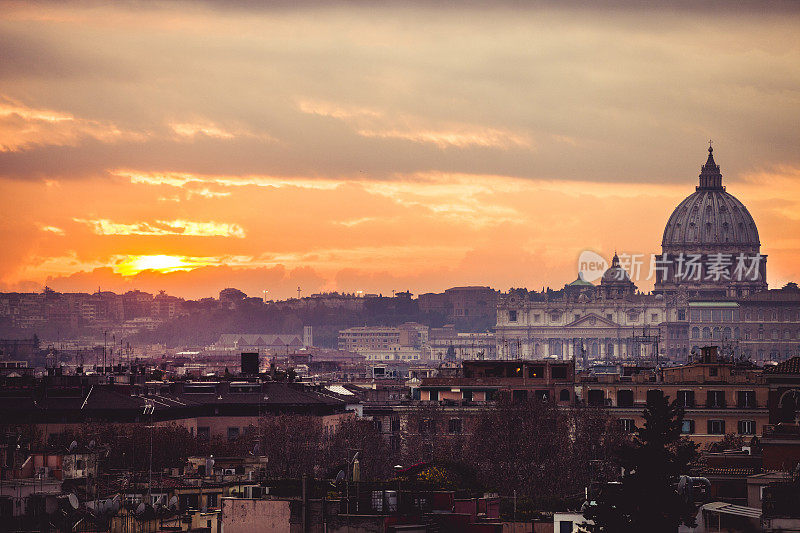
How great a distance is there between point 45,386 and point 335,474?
4287 centimetres

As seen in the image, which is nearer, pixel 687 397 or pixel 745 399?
pixel 745 399

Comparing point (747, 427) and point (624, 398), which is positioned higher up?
point (624, 398)

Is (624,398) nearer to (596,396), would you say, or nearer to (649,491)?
(596,396)

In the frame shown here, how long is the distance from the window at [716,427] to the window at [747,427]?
550 millimetres

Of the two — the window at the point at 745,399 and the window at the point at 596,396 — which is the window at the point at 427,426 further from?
the window at the point at 745,399

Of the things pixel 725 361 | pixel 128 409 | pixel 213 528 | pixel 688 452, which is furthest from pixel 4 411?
pixel 688 452

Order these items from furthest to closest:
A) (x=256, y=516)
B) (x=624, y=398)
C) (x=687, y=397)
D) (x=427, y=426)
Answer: (x=427, y=426), (x=624, y=398), (x=687, y=397), (x=256, y=516)

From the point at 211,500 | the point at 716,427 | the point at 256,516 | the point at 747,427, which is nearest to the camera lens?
the point at 256,516

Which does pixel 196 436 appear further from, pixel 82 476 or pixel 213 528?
pixel 213 528

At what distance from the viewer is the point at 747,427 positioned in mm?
65438

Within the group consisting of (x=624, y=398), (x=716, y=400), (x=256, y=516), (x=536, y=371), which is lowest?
(x=256, y=516)

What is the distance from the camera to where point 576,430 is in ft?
210

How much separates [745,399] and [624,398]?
525 cm

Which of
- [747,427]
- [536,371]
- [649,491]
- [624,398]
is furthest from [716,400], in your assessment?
[649,491]
